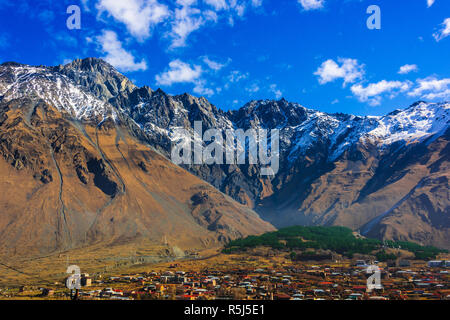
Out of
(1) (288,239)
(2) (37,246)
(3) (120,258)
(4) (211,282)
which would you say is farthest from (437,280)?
(2) (37,246)

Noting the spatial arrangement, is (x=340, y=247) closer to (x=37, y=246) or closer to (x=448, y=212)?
(x=448, y=212)

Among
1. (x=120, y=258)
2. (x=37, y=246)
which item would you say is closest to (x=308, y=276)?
(x=120, y=258)
